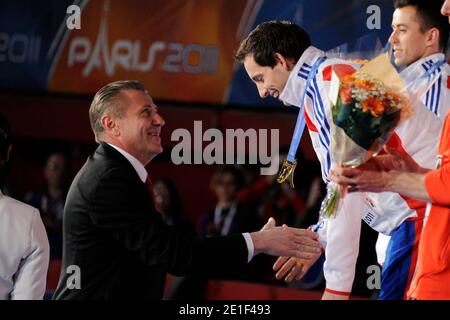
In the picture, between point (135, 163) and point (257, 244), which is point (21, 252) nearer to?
point (135, 163)

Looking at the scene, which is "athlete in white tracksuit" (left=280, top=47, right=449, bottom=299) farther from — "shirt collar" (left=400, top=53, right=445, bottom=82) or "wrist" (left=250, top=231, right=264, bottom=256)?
"wrist" (left=250, top=231, right=264, bottom=256)

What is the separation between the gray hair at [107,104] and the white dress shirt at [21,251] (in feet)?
1.83

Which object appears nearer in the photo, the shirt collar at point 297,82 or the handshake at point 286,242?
the handshake at point 286,242

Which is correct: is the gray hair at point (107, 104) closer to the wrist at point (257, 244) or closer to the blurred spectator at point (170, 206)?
the wrist at point (257, 244)

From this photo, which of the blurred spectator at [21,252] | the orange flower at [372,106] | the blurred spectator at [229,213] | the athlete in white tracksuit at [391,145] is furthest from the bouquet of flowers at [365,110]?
the blurred spectator at [229,213]

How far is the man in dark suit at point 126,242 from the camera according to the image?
3703mm

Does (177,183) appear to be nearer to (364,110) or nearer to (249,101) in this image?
(249,101)

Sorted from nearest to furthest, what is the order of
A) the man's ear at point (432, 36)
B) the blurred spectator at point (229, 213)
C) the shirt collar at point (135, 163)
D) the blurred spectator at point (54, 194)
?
1. the shirt collar at point (135, 163)
2. the man's ear at point (432, 36)
3. the blurred spectator at point (229, 213)
4. the blurred spectator at point (54, 194)

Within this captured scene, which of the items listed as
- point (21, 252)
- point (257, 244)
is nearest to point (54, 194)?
point (257, 244)

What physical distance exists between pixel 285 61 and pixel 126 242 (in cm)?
112
